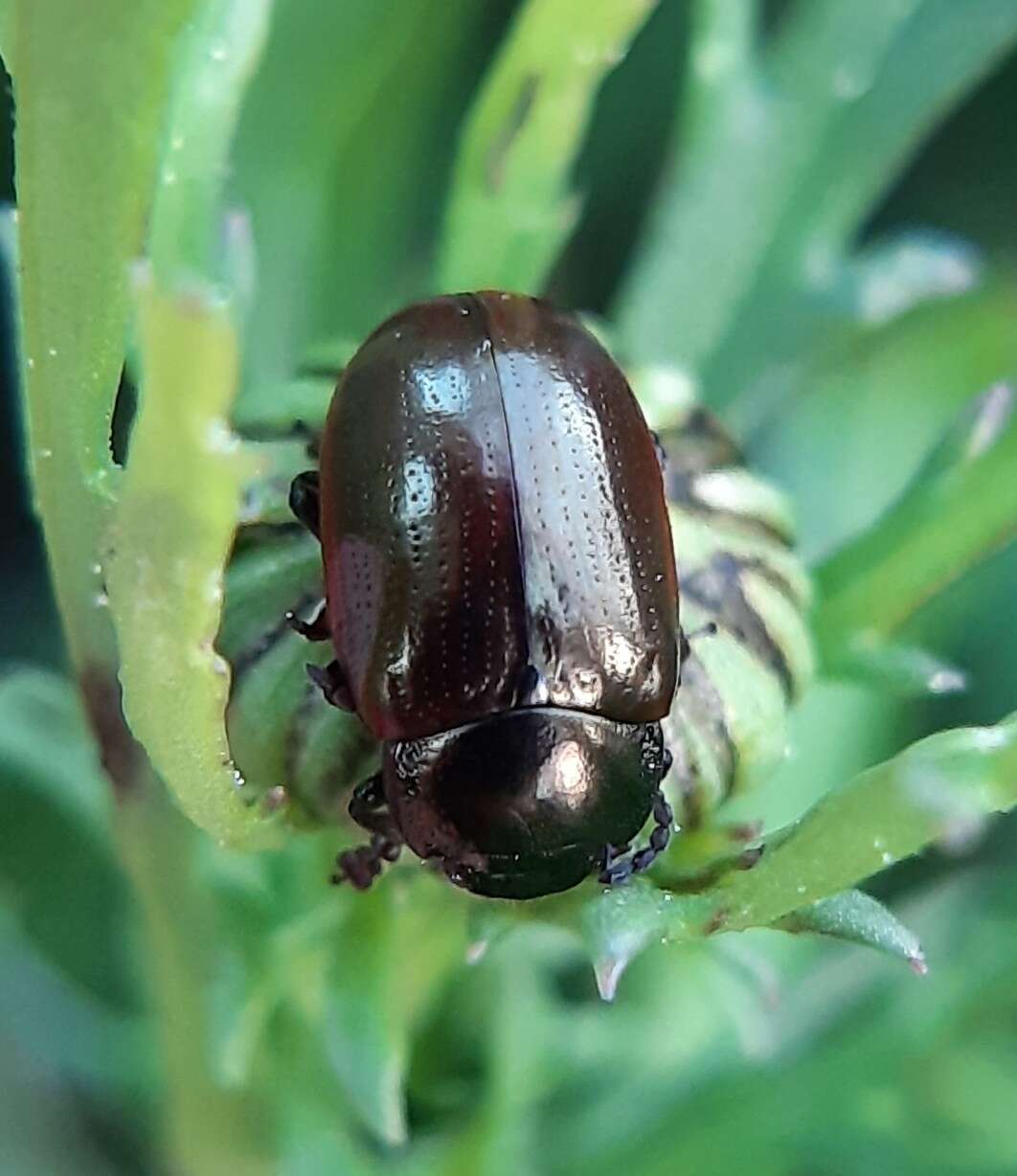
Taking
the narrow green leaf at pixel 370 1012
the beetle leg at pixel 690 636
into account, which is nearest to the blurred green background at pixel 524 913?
the narrow green leaf at pixel 370 1012

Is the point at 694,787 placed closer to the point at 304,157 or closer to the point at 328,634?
the point at 328,634

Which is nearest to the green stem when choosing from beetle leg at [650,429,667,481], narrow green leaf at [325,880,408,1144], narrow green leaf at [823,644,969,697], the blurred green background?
the blurred green background

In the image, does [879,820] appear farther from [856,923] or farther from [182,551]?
[182,551]

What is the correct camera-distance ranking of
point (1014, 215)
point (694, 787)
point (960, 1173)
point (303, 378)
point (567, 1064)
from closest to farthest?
point (694, 787), point (303, 378), point (567, 1064), point (960, 1173), point (1014, 215)

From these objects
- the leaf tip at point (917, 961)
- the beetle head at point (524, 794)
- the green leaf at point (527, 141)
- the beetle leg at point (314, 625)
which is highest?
the green leaf at point (527, 141)

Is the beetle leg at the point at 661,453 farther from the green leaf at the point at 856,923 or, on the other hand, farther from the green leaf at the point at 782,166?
the green leaf at the point at 782,166

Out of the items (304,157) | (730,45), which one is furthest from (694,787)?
(304,157)

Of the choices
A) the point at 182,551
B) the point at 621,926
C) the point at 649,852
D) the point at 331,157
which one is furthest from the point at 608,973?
the point at 331,157
